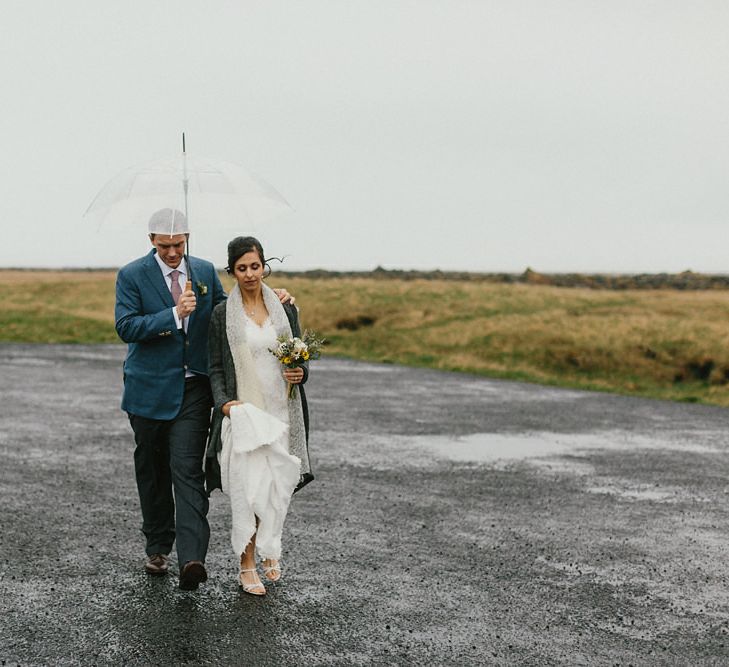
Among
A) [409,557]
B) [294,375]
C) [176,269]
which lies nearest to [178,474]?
[294,375]

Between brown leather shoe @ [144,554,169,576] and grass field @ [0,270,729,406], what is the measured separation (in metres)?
14.9

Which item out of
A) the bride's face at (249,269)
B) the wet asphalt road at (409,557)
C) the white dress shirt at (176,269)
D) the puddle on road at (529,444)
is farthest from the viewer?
the puddle on road at (529,444)

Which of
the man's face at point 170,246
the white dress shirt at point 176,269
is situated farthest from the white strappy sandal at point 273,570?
the man's face at point 170,246

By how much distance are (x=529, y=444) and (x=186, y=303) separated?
7249 mm

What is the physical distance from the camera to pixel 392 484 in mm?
9047

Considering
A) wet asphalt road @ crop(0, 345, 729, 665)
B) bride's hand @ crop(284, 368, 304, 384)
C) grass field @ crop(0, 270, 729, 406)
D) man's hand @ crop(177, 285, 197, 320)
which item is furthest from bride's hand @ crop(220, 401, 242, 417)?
grass field @ crop(0, 270, 729, 406)

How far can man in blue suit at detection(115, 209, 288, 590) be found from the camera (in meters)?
5.57

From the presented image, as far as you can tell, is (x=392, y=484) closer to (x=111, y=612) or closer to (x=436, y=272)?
(x=111, y=612)

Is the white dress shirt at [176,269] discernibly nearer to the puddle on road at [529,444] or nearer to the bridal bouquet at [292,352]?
the bridal bouquet at [292,352]

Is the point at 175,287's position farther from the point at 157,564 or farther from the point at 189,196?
the point at 157,564

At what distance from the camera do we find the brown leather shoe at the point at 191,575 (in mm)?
5395

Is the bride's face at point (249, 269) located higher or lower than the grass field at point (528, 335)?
higher

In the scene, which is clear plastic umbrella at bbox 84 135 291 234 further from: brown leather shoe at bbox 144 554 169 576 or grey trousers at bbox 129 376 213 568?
brown leather shoe at bbox 144 554 169 576

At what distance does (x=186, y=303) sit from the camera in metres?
5.42
